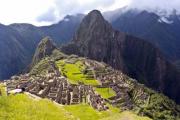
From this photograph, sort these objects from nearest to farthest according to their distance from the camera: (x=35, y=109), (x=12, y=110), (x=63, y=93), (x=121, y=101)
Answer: (x=12, y=110)
(x=35, y=109)
(x=63, y=93)
(x=121, y=101)

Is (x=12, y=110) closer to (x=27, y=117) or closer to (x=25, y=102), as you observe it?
(x=27, y=117)

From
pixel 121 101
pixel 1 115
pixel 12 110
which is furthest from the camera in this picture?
pixel 121 101

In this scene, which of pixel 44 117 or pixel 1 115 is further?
pixel 44 117

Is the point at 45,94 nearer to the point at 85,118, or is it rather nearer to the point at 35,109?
the point at 85,118

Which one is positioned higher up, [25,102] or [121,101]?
[25,102]

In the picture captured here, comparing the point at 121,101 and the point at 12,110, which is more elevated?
the point at 12,110

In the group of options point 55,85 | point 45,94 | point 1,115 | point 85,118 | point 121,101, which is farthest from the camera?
point 121,101

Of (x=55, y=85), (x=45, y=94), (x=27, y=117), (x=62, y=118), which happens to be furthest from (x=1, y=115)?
(x=55, y=85)

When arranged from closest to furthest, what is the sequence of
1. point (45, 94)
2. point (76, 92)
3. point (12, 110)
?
point (12, 110), point (45, 94), point (76, 92)

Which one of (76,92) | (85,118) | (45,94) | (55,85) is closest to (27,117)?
(85,118)
